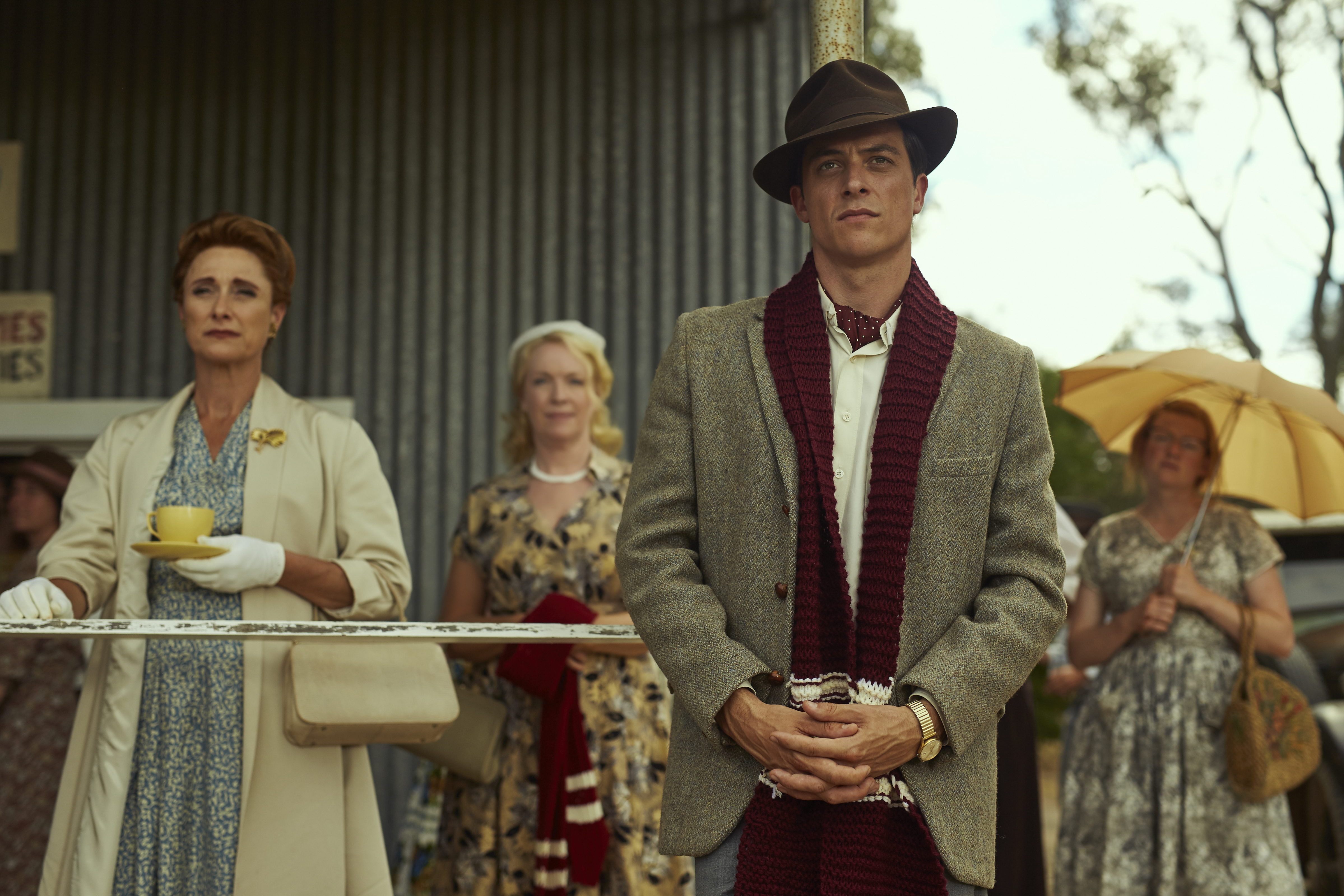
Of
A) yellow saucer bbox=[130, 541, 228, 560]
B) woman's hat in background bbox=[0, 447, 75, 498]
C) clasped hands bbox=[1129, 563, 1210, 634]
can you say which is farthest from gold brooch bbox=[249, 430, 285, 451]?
clasped hands bbox=[1129, 563, 1210, 634]

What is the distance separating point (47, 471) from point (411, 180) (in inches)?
70.1

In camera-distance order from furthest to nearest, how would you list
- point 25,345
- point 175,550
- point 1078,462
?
point 1078,462 → point 25,345 → point 175,550

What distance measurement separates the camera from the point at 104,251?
4.99 meters

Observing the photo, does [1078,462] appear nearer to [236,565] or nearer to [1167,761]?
[1167,761]

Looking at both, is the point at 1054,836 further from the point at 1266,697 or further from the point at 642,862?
the point at 642,862

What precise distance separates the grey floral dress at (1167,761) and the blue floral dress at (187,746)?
2836 millimetres

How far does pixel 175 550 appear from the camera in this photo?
8.26 feet

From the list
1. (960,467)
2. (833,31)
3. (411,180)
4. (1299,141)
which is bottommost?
(960,467)

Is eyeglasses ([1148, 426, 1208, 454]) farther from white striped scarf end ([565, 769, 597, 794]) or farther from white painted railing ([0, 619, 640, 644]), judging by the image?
white painted railing ([0, 619, 640, 644])

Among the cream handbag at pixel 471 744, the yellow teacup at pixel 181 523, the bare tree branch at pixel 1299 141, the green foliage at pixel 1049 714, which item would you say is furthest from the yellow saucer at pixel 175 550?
the bare tree branch at pixel 1299 141

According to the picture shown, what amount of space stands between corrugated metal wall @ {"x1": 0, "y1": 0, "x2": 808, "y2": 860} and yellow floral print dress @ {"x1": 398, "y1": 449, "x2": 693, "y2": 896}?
1.17m

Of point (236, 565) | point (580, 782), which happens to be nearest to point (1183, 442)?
point (580, 782)

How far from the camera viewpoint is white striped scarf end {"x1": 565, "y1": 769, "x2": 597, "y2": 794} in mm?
3357

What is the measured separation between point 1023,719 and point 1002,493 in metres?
2.33
